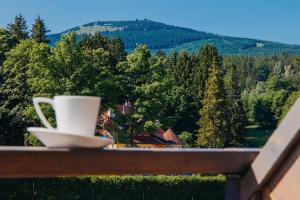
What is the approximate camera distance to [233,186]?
51.9 inches

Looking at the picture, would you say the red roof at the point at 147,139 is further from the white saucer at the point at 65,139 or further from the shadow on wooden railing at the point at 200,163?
the white saucer at the point at 65,139

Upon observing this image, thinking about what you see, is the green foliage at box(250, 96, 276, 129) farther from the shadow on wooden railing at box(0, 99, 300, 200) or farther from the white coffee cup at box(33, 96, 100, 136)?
the white coffee cup at box(33, 96, 100, 136)

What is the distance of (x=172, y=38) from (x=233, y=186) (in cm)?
13721

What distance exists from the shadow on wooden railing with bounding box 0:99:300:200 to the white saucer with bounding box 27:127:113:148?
14mm

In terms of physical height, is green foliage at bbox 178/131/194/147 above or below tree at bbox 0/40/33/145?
below

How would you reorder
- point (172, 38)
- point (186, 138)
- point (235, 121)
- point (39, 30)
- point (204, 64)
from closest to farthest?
point (186, 138)
point (39, 30)
point (235, 121)
point (204, 64)
point (172, 38)

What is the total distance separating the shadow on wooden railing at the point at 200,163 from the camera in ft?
3.62

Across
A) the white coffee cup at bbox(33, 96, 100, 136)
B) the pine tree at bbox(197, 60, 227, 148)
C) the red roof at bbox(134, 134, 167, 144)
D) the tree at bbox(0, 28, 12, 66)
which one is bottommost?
the red roof at bbox(134, 134, 167, 144)

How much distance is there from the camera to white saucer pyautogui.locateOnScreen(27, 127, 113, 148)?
110cm

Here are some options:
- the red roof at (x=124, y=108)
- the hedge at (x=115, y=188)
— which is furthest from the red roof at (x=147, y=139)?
the hedge at (x=115, y=188)

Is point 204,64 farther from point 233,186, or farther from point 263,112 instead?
point 233,186

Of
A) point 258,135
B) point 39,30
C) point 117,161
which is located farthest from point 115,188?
point 258,135

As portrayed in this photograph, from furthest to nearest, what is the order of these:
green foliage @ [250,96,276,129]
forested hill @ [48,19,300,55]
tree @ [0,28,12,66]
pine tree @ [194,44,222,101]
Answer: forested hill @ [48,19,300,55] → green foliage @ [250,96,276,129] → pine tree @ [194,44,222,101] → tree @ [0,28,12,66]

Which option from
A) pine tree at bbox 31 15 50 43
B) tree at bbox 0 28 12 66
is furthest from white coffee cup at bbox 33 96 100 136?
pine tree at bbox 31 15 50 43
